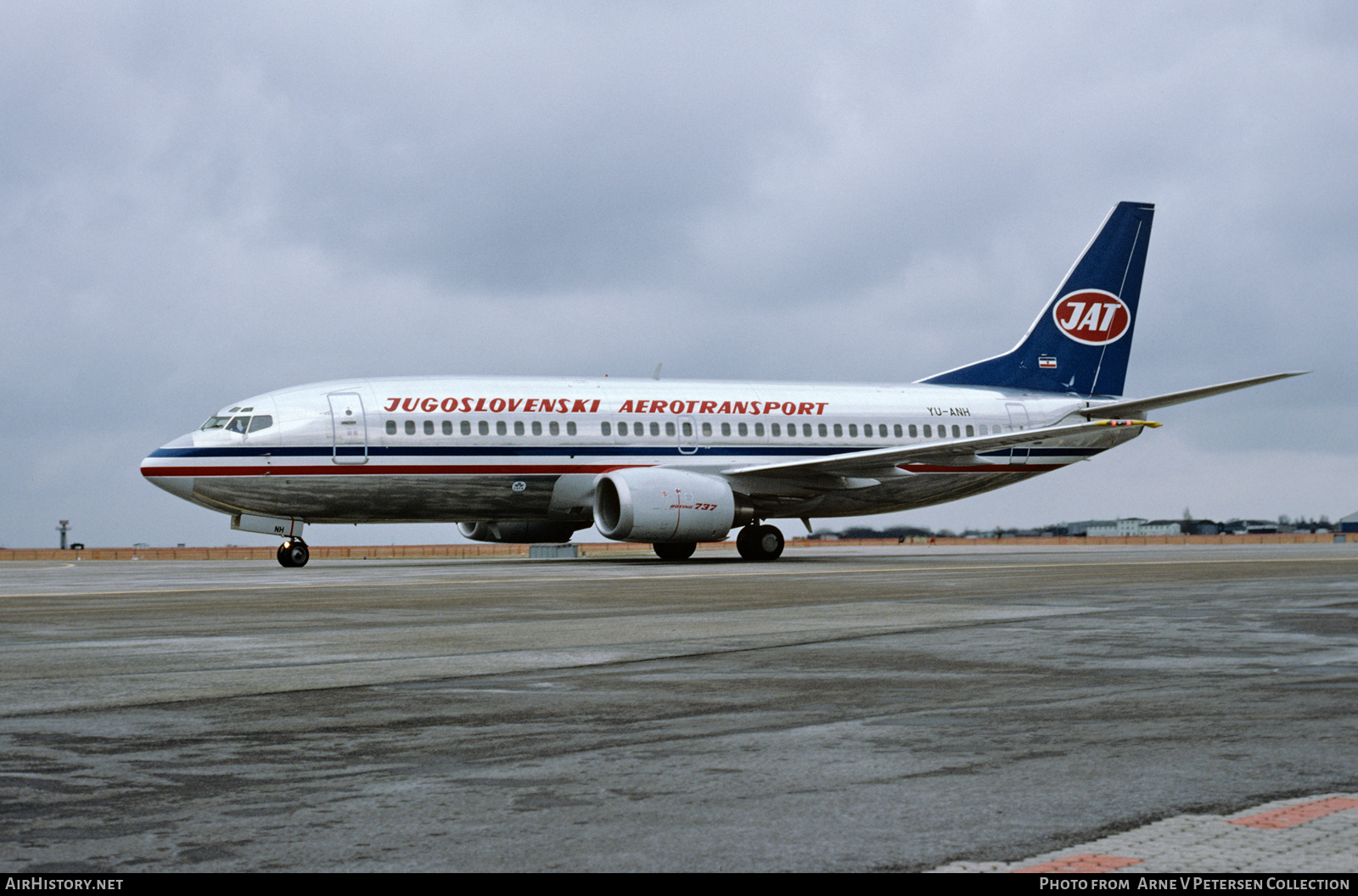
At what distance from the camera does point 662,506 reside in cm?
2723

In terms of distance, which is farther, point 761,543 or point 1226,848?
point 761,543

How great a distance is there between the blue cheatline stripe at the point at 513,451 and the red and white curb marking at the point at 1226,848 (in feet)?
79.5

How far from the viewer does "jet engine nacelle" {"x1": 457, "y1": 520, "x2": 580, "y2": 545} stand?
3116cm

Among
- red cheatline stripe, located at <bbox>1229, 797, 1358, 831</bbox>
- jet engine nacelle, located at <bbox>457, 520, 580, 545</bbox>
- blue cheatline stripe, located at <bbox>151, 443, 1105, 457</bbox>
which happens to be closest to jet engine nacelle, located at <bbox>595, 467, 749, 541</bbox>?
blue cheatline stripe, located at <bbox>151, 443, 1105, 457</bbox>

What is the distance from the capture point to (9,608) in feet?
45.4

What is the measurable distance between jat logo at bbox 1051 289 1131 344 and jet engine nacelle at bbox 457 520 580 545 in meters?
15.0

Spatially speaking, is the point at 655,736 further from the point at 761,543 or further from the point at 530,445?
the point at 761,543

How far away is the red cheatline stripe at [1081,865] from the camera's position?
3.29 meters

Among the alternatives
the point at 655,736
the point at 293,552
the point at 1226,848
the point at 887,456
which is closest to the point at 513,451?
the point at 293,552

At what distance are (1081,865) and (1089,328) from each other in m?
34.4

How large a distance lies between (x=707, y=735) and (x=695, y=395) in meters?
25.0

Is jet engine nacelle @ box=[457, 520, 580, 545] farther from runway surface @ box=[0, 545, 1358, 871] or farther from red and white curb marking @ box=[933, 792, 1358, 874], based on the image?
red and white curb marking @ box=[933, 792, 1358, 874]
